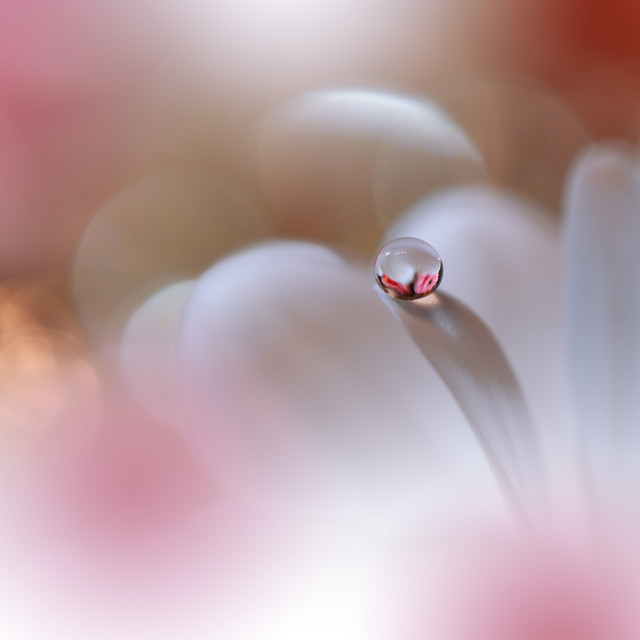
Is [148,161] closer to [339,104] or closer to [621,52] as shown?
[339,104]

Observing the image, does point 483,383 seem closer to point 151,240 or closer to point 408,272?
point 408,272

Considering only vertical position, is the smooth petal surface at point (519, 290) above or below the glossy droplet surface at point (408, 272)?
above

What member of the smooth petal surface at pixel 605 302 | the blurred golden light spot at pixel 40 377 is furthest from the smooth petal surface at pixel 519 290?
the blurred golden light spot at pixel 40 377

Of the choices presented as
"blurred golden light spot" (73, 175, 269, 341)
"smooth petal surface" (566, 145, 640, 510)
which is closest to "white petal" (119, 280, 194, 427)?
"blurred golden light spot" (73, 175, 269, 341)

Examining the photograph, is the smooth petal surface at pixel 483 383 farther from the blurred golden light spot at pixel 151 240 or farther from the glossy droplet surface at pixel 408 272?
the blurred golden light spot at pixel 151 240

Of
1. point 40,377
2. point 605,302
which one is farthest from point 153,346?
point 605,302

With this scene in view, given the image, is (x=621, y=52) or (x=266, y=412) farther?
(x=621, y=52)

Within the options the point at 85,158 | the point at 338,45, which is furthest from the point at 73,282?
the point at 338,45
